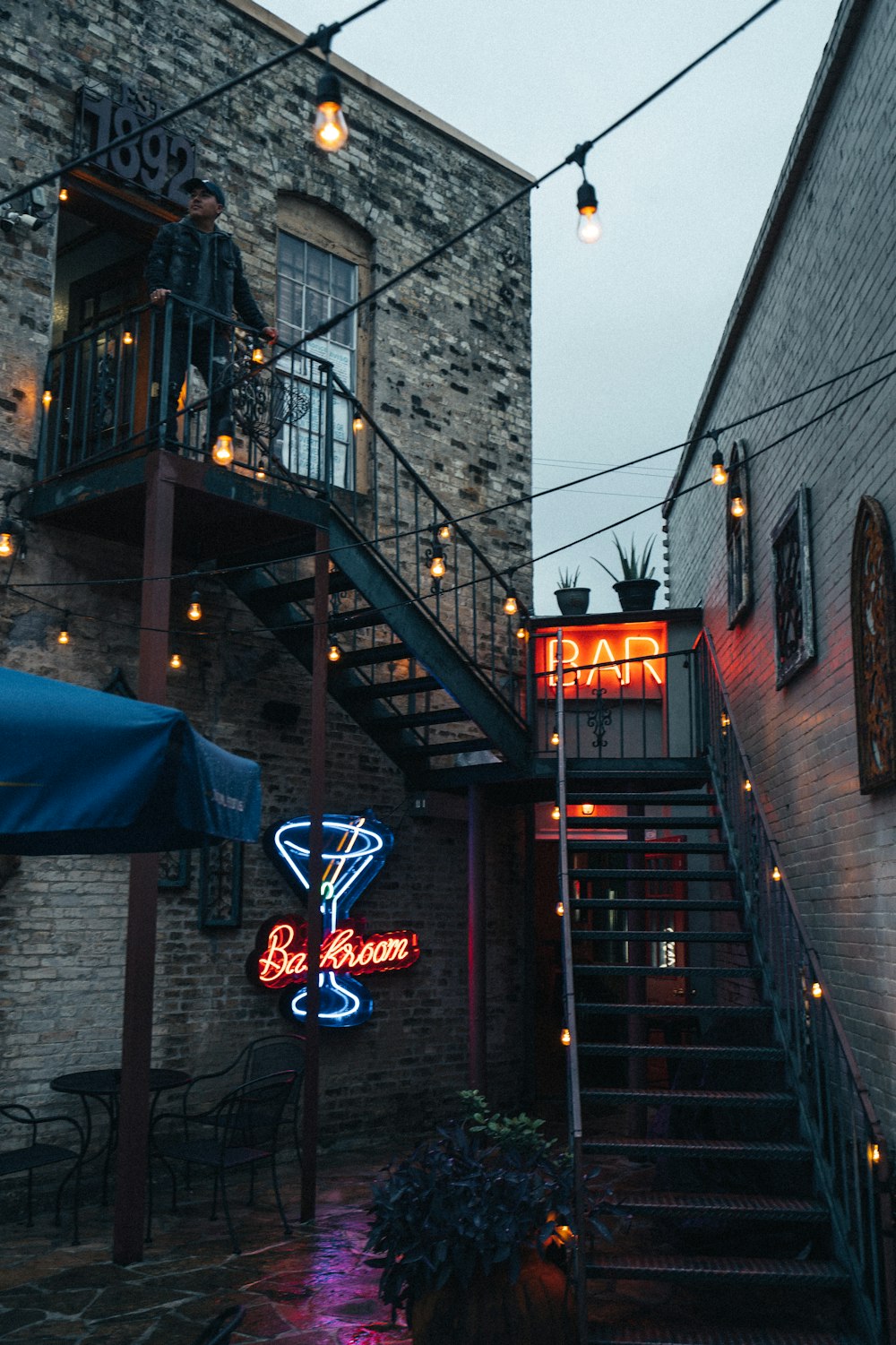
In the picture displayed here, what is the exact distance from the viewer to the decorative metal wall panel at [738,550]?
8.76m

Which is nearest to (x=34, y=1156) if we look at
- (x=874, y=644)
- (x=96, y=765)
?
(x=96, y=765)

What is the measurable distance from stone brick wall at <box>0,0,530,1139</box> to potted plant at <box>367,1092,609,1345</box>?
11.4 ft

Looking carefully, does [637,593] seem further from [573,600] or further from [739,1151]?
[739,1151]

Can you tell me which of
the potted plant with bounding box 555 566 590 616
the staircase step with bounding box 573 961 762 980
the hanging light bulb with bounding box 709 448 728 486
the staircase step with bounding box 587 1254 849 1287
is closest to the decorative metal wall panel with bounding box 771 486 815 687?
the hanging light bulb with bounding box 709 448 728 486

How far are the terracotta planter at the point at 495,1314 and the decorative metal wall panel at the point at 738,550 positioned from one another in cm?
542

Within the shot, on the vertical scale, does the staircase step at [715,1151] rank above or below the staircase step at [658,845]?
below

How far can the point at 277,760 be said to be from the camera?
899 cm

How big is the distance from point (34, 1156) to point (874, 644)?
16.0 ft

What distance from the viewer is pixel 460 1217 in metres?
4.45

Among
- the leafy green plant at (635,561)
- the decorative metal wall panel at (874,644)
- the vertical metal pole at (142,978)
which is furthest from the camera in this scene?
the leafy green plant at (635,561)

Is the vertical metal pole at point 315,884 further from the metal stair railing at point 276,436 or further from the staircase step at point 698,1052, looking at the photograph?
the staircase step at point 698,1052

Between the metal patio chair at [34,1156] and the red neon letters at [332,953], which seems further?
the red neon letters at [332,953]

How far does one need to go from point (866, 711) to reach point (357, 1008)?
16.4 feet

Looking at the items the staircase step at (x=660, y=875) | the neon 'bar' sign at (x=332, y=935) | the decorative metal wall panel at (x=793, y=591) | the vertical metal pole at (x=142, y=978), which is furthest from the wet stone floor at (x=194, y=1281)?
the decorative metal wall panel at (x=793, y=591)
